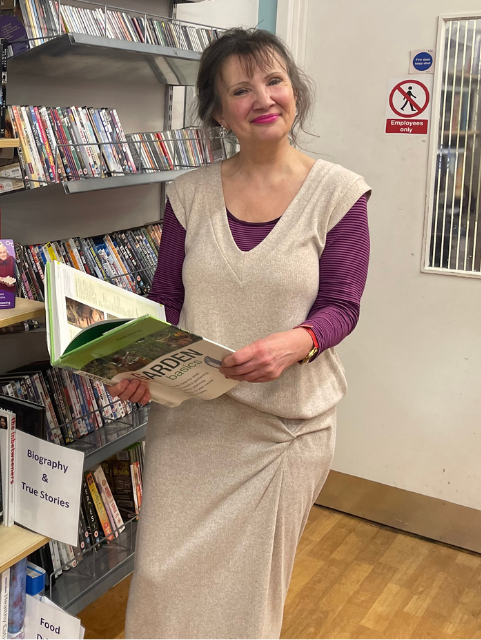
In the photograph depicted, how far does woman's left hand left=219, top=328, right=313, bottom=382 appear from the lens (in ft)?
4.42

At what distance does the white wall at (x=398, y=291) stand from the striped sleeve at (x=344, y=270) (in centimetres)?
124

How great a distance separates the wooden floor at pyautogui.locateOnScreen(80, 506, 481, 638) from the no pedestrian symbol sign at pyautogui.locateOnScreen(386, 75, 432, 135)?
1.59 meters

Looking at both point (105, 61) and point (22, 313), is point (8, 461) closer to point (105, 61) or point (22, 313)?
point (22, 313)

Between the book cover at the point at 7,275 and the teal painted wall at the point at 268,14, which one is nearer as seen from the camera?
the book cover at the point at 7,275

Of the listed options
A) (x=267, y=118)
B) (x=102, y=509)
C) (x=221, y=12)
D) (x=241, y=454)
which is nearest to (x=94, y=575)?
(x=102, y=509)

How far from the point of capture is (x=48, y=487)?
1.65m

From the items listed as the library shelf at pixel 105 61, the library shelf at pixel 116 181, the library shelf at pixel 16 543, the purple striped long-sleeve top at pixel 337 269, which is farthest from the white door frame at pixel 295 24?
the library shelf at pixel 16 543

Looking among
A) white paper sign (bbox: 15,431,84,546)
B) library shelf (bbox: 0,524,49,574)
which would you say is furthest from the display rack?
library shelf (bbox: 0,524,49,574)

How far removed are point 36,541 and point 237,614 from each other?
51cm

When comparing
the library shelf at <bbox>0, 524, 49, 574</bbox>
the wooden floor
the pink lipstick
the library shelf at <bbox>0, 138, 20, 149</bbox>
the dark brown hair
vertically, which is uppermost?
the dark brown hair

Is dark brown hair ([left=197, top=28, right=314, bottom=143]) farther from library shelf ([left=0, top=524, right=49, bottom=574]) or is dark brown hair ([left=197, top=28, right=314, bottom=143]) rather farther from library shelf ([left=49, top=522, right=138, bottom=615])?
library shelf ([left=49, top=522, right=138, bottom=615])

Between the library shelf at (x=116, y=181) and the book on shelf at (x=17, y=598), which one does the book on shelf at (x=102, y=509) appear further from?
the library shelf at (x=116, y=181)

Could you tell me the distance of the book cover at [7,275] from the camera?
159 centimetres

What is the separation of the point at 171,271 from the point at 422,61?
4.88 ft
